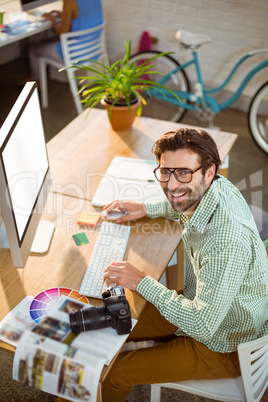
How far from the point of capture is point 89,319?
1194 millimetres

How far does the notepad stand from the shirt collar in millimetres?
475

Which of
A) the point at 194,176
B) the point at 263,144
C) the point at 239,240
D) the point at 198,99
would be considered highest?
the point at 194,176

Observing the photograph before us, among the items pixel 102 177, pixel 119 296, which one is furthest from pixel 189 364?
pixel 102 177

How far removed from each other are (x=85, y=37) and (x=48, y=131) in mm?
855

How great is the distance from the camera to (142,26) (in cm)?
409

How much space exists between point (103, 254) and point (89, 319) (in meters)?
0.36

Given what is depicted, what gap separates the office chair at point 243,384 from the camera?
1.29m

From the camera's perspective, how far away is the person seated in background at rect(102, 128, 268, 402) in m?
1.26

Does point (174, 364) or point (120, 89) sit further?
point (120, 89)

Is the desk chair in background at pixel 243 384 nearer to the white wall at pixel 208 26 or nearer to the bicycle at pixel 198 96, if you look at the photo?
the bicycle at pixel 198 96

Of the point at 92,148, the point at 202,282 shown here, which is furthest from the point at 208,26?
the point at 202,282

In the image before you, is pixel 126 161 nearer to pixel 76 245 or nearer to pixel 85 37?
pixel 76 245

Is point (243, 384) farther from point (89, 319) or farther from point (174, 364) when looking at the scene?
point (89, 319)

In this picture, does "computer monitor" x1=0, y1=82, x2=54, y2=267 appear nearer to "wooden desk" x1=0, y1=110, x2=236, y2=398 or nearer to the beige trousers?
"wooden desk" x1=0, y1=110, x2=236, y2=398
